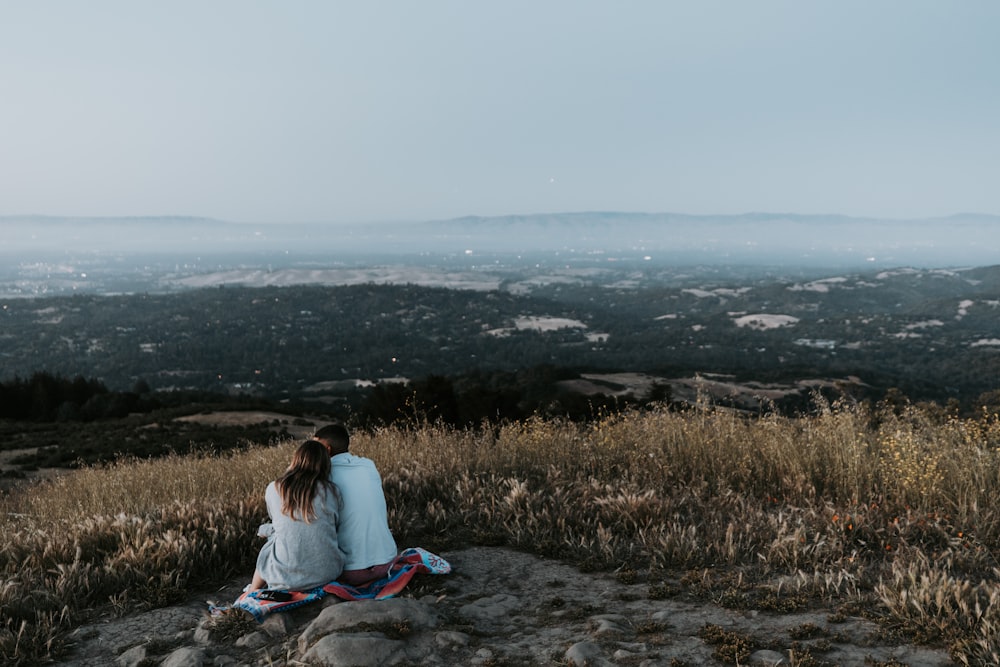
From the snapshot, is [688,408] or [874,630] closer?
[874,630]

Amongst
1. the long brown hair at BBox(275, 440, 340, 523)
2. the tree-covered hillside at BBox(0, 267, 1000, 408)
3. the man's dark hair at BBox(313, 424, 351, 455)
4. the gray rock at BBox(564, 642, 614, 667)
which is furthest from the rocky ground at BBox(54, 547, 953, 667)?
the tree-covered hillside at BBox(0, 267, 1000, 408)

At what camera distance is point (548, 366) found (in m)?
89.5

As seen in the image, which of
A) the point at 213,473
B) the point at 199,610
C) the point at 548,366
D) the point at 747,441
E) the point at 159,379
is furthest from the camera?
the point at 159,379

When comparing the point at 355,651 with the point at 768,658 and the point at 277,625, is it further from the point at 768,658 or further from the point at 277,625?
the point at 768,658

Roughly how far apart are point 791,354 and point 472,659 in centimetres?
15091

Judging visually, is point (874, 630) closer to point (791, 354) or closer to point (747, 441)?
point (747, 441)

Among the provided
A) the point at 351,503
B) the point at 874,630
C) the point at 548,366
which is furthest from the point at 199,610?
the point at 548,366

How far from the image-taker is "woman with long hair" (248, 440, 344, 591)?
4.93 m

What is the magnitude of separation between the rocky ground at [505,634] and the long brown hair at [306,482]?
759 mm

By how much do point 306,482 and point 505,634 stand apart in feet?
6.49

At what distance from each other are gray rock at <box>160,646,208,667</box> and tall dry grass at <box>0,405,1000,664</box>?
0.91 metres

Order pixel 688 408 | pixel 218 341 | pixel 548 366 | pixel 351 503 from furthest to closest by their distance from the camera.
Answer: pixel 218 341
pixel 548 366
pixel 688 408
pixel 351 503

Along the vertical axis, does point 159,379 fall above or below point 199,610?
below

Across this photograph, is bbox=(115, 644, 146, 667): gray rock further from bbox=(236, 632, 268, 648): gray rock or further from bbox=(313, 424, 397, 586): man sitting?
bbox=(313, 424, 397, 586): man sitting
